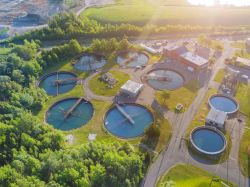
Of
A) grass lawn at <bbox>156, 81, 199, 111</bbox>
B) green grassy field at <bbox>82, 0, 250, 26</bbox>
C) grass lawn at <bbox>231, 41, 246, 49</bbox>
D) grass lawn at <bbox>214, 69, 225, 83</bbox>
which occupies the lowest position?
grass lawn at <bbox>156, 81, 199, 111</bbox>

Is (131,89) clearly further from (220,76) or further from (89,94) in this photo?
(220,76)

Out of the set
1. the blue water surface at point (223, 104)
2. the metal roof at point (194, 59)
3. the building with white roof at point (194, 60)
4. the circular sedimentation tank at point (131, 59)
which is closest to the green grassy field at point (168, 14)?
the circular sedimentation tank at point (131, 59)

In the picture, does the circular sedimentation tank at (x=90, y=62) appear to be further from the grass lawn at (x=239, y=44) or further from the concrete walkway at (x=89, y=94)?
the grass lawn at (x=239, y=44)

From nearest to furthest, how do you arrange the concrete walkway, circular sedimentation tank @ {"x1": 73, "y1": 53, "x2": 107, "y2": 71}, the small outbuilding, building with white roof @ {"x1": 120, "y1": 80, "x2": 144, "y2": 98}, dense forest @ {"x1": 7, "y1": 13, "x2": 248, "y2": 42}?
the small outbuilding, building with white roof @ {"x1": 120, "y1": 80, "x2": 144, "y2": 98}, the concrete walkway, circular sedimentation tank @ {"x1": 73, "y1": 53, "x2": 107, "y2": 71}, dense forest @ {"x1": 7, "y1": 13, "x2": 248, "y2": 42}

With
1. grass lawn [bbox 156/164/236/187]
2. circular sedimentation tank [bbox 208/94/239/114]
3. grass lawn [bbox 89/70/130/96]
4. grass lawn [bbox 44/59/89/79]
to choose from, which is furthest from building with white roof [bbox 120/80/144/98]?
grass lawn [bbox 156/164/236/187]

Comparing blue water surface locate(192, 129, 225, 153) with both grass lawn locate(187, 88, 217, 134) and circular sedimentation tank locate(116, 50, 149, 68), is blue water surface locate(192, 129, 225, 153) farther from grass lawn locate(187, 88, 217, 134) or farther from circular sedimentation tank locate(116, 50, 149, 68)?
circular sedimentation tank locate(116, 50, 149, 68)

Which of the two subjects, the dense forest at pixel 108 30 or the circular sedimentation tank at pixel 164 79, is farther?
the dense forest at pixel 108 30
